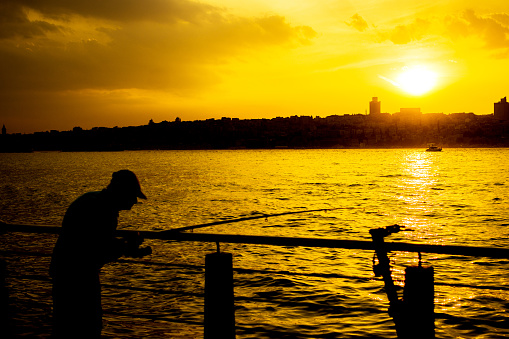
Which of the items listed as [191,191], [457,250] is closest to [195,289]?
[457,250]

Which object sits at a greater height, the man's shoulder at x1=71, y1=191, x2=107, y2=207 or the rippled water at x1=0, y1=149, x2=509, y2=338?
the man's shoulder at x1=71, y1=191, x2=107, y2=207

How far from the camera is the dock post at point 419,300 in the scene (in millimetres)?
4121

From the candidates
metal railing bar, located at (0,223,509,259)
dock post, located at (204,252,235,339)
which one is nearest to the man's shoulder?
metal railing bar, located at (0,223,509,259)

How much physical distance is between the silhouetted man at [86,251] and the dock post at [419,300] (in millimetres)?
2326

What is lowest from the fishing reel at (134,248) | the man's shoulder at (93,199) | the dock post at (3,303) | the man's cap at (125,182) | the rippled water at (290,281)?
the rippled water at (290,281)

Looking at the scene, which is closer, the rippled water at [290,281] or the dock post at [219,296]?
the dock post at [219,296]

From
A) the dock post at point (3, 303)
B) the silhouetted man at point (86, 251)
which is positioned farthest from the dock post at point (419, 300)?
the dock post at point (3, 303)

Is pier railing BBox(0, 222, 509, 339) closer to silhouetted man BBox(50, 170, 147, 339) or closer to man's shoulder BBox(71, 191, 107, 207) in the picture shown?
silhouetted man BBox(50, 170, 147, 339)

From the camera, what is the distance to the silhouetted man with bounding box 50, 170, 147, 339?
4477 millimetres

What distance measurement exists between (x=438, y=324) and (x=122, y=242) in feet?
29.5

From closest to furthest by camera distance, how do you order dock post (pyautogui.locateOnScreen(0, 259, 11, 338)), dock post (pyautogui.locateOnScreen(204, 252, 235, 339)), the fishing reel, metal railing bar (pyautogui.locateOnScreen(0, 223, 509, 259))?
metal railing bar (pyautogui.locateOnScreen(0, 223, 509, 259)) < the fishing reel < dock post (pyautogui.locateOnScreen(204, 252, 235, 339)) < dock post (pyautogui.locateOnScreen(0, 259, 11, 338))

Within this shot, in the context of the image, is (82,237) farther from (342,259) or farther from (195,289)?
(342,259)

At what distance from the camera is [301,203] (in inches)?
1772

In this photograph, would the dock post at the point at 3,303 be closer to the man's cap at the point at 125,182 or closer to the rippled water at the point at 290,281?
the rippled water at the point at 290,281
